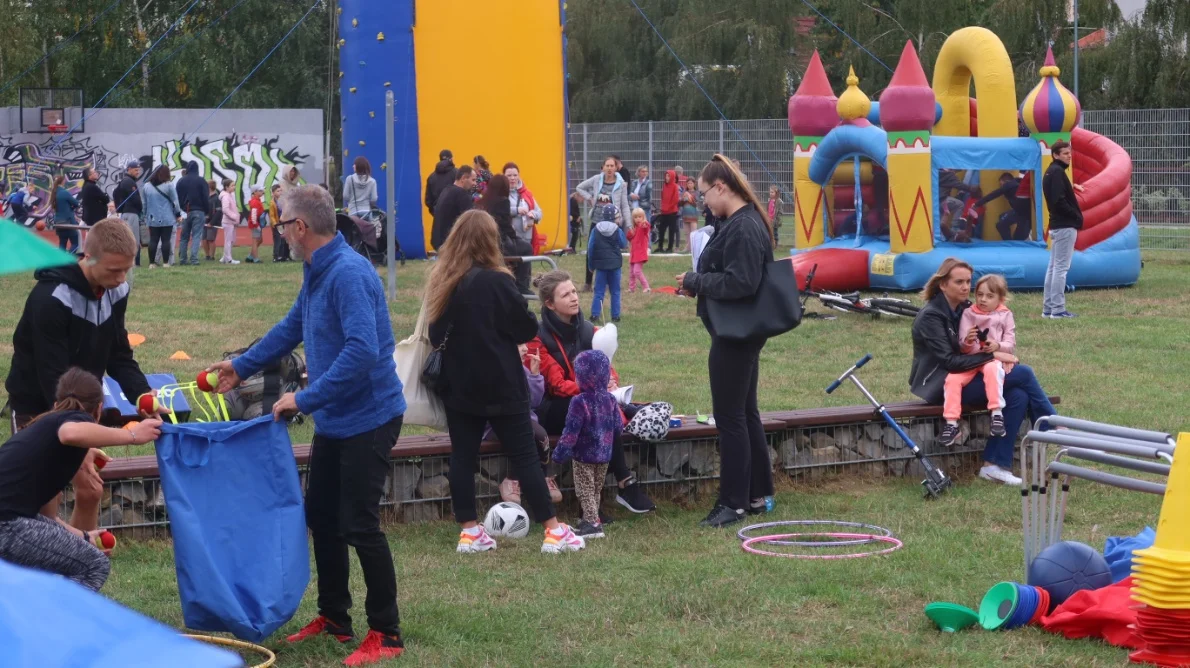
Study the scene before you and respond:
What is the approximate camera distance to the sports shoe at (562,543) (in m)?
6.64

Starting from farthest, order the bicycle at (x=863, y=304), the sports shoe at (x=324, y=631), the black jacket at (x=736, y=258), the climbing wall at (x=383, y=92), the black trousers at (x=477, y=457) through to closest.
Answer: the climbing wall at (x=383, y=92) < the bicycle at (x=863, y=304) < the black jacket at (x=736, y=258) < the black trousers at (x=477, y=457) < the sports shoe at (x=324, y=631)

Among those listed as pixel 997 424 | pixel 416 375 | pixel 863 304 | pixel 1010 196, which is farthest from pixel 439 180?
pixel 416 375

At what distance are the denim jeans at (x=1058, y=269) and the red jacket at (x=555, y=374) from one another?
9094mm

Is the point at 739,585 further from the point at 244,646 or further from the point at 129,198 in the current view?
the point at 129,198

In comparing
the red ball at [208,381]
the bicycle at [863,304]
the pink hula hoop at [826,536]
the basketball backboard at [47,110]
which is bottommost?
the pink hula hoop at [826,536]

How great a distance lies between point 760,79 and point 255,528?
3554cm

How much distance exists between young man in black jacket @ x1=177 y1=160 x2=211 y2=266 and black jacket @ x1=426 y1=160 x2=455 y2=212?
5476 millimetres

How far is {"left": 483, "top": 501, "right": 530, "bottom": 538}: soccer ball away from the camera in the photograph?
23.0ft

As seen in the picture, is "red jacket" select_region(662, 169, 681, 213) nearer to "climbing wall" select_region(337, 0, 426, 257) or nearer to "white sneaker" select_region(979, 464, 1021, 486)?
"climbing wall" select_region(337, 0, 426, 257)

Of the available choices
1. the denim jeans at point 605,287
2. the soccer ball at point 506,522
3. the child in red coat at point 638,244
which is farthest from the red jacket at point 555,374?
the child in red coat at point 638,244

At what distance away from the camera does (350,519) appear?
510cm

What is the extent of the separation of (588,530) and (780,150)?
→ 21263 millimetres

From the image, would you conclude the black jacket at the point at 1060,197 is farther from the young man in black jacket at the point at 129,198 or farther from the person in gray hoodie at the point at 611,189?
the young man in black jacket at the point at 129,198

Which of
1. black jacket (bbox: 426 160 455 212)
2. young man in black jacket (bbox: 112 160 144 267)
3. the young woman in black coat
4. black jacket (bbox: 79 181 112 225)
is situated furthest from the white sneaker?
young man in black jacket (bbox: 112 160 144 267)
